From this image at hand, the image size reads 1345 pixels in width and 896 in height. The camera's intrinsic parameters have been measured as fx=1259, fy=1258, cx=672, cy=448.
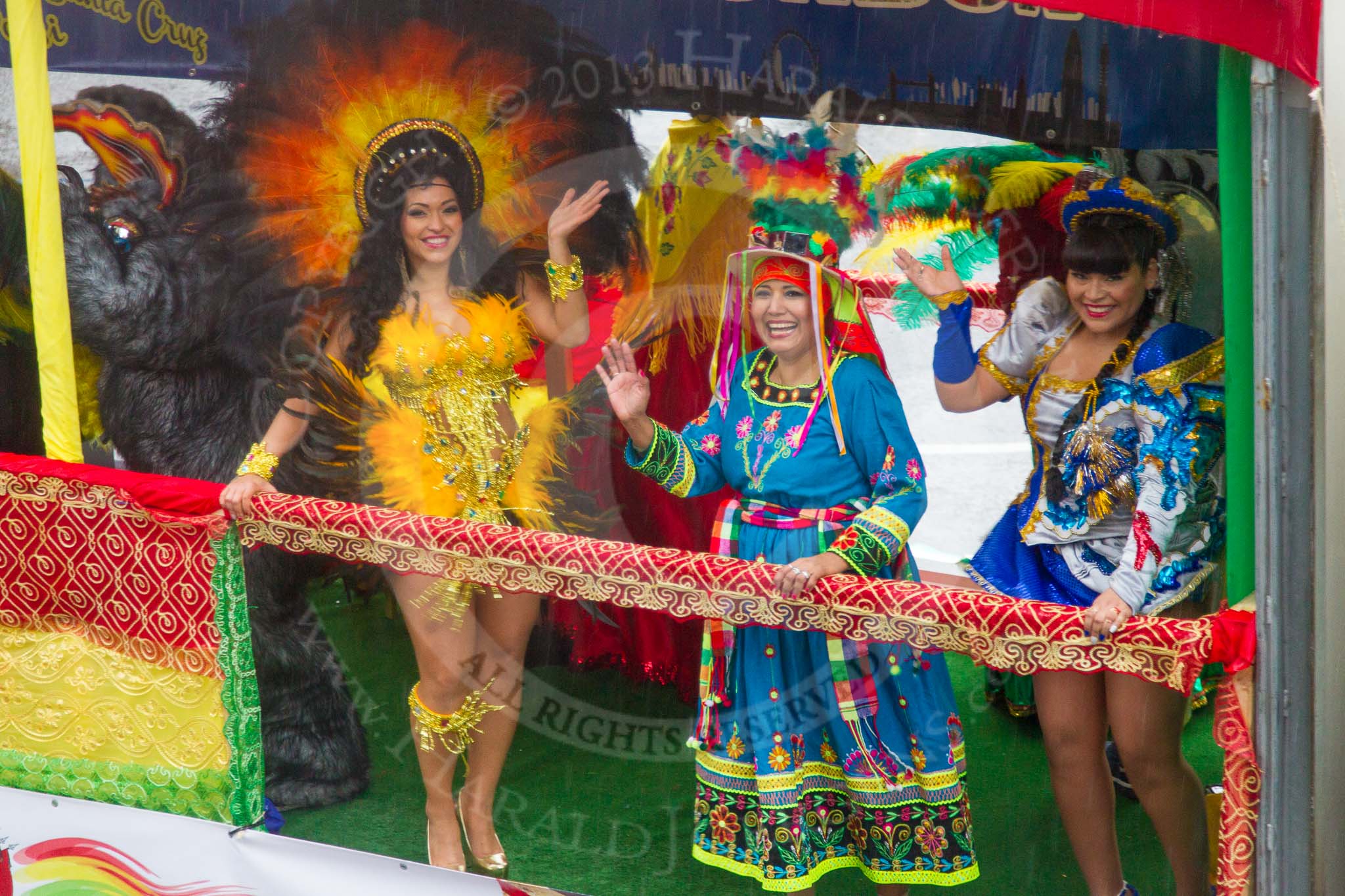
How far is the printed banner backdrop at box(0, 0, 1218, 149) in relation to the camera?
10.4 feet

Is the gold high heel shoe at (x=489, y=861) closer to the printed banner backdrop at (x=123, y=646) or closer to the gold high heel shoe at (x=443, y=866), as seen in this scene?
the gold high heel shoe at (x=443, y=866)

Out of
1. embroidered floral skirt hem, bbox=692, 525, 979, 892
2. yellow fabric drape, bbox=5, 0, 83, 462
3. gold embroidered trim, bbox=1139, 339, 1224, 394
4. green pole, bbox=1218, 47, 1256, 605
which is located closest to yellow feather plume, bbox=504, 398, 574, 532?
embroidered floral skirt hem, bbox=692, 525, 979, 892

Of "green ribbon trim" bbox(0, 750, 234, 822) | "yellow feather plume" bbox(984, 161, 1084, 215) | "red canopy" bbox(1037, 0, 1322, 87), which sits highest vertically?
"red canopy" bbox(1037, 0, 1322, 87)

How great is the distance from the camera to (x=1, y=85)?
4441 millimetres

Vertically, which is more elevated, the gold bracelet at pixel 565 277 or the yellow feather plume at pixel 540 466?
the gold bracelet at pixel 565 277

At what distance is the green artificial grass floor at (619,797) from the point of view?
11.1ft

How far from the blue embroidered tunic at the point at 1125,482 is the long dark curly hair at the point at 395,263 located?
1.51m

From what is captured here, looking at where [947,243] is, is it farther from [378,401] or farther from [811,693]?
[378,401]

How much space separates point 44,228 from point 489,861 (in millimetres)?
2013

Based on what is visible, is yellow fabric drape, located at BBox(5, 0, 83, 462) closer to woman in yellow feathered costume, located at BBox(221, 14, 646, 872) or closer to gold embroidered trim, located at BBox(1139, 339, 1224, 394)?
woman in yellow feathered costume, located at BBox(221, 14, 646, 872)

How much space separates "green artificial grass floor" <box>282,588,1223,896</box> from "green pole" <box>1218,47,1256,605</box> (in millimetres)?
1333

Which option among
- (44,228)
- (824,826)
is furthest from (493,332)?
(824,826)

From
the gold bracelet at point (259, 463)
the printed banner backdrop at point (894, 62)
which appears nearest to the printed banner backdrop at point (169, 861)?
the gold bracelet at point (259, 463)

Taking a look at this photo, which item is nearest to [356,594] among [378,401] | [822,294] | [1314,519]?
[378,401]
